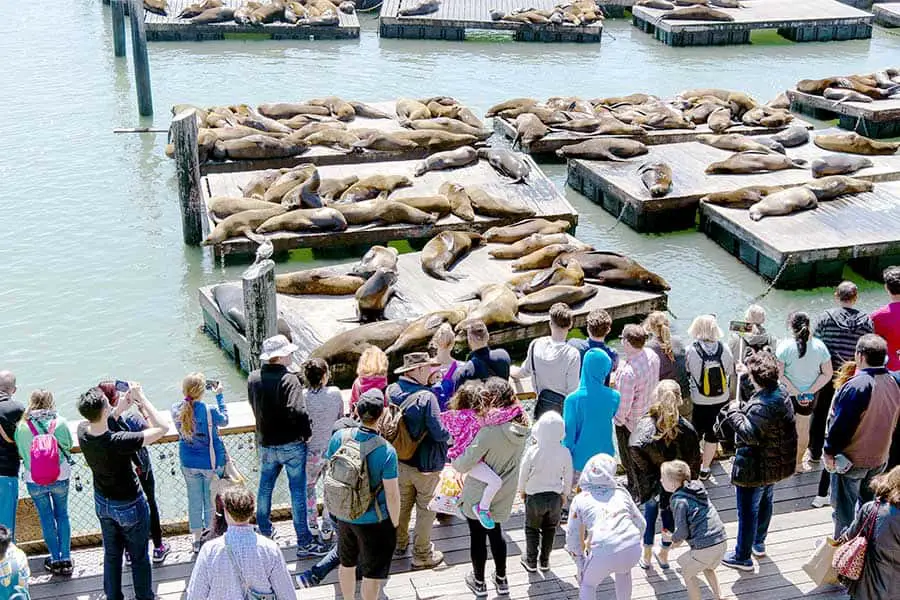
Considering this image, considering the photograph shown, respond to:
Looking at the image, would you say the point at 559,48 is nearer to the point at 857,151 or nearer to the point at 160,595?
the point at 857,151

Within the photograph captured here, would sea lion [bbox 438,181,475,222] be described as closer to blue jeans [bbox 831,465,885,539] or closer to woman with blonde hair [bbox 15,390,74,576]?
blue jeans [bbox 831,465,885,539]

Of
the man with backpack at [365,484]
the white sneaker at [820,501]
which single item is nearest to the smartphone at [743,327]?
the white sneaker at [820,501]

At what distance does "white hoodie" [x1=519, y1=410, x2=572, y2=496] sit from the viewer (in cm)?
556

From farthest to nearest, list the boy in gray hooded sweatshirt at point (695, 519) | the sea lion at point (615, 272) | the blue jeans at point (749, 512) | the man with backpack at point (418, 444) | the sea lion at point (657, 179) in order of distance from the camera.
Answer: the sea lion at point (657, 179), the sea lion at point (615, 272), the blue jeans at point (749, 512), the man with backpack at point (418, 444), the boy in gray hooded sweatshirt at point (695, 519)

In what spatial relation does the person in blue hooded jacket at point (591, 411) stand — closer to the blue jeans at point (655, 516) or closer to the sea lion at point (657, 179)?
the blue jeans at point (655, 516)

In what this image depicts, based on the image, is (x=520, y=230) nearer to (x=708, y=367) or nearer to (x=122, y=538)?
(x=708, y=367)

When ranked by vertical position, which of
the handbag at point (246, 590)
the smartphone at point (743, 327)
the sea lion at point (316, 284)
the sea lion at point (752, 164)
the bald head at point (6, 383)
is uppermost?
the bald head at point (6, 383)

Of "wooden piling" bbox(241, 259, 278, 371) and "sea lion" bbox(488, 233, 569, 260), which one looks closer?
"wooden piling" bbox(241, 259, 278, 371)

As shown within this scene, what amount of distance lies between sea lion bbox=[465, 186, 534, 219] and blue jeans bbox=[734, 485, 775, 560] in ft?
24.9

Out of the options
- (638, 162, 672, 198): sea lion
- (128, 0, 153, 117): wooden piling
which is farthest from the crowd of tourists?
(128, 0, 153, 117): wooden piling

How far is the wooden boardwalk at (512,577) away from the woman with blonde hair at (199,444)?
0.31 meters

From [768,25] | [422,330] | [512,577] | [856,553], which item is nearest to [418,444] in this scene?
[512,577]

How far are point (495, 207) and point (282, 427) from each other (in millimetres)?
7741

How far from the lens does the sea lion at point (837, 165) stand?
1524cm
